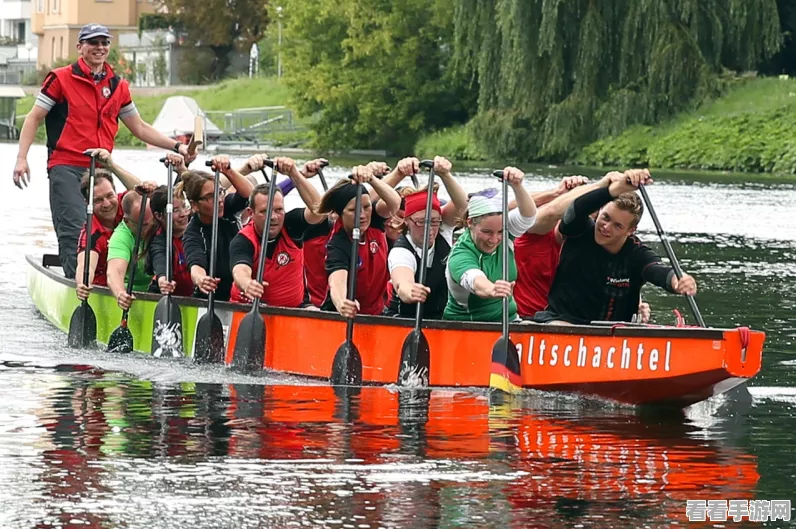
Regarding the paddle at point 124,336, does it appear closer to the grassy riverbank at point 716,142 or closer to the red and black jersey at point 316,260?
the red and black jersey at point 316,260

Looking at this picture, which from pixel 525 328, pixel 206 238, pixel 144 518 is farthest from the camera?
pixel 206 238

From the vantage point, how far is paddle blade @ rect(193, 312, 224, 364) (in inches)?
490

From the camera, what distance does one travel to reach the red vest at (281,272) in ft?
39.9

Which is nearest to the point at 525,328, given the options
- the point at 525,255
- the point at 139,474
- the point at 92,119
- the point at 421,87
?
the point at 525,255

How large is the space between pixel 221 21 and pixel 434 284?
6976 cm

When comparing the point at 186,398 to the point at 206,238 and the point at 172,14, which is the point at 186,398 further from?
the point at 172,14

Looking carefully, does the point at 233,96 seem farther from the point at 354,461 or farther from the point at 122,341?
the point at 354,461

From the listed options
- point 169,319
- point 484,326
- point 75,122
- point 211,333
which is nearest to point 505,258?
point 484,326

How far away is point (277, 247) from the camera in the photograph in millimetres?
12211

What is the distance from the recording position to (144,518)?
296 inches

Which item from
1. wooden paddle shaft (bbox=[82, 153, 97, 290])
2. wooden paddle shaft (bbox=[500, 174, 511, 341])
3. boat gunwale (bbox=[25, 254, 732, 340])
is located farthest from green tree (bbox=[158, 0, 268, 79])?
wooden paddle shaft (bbox=[500, 174, 511, 341])

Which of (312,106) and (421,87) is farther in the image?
(312,106)

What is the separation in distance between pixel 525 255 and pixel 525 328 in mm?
855

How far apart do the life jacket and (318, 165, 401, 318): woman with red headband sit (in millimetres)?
255
